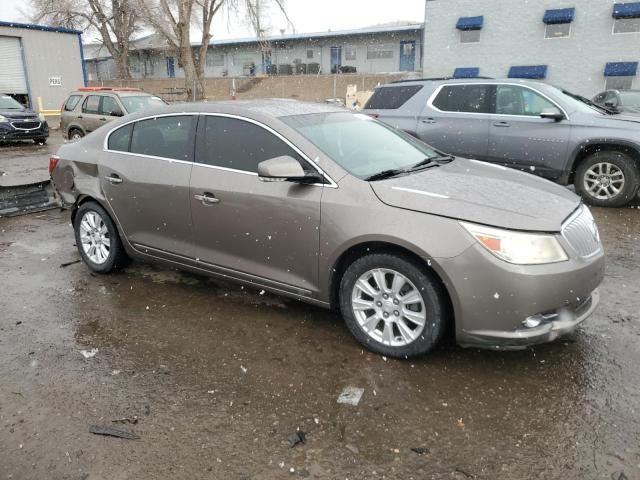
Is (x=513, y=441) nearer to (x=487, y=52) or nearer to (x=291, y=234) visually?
(x=291, y=234)

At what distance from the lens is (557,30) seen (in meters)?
26.5

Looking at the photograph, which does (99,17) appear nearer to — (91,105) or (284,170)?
(91,105)

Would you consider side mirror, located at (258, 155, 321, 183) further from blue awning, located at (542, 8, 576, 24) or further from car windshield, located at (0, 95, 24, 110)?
blue awning, located at (542, 8, 576, 24)

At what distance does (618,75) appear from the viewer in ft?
83.8

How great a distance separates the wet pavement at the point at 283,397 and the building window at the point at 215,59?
47046mm

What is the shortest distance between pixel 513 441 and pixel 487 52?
96.3ft

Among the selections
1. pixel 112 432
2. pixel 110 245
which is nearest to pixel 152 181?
pixel 110 245

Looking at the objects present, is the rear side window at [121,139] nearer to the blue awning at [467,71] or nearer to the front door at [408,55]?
the blue awning at [467,71]

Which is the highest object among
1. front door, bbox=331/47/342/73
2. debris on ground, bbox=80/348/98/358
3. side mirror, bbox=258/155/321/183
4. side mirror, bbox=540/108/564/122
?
front door, bbox=331/47/342/73

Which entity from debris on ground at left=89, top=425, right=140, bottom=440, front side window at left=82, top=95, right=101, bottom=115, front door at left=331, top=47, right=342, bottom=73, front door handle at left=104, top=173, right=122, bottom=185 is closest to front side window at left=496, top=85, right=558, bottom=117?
front door handle at left=104, top=173, right=122, bottom=185

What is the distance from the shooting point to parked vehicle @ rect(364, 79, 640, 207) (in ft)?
22.8

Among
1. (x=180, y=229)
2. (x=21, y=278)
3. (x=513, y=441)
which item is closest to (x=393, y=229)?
(x=513, y=441)

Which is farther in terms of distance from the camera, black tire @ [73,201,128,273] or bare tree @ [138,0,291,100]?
bare tree @ [138,0,291,100]

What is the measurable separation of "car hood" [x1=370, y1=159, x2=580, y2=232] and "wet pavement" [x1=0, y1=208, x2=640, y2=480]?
0.96 metres
